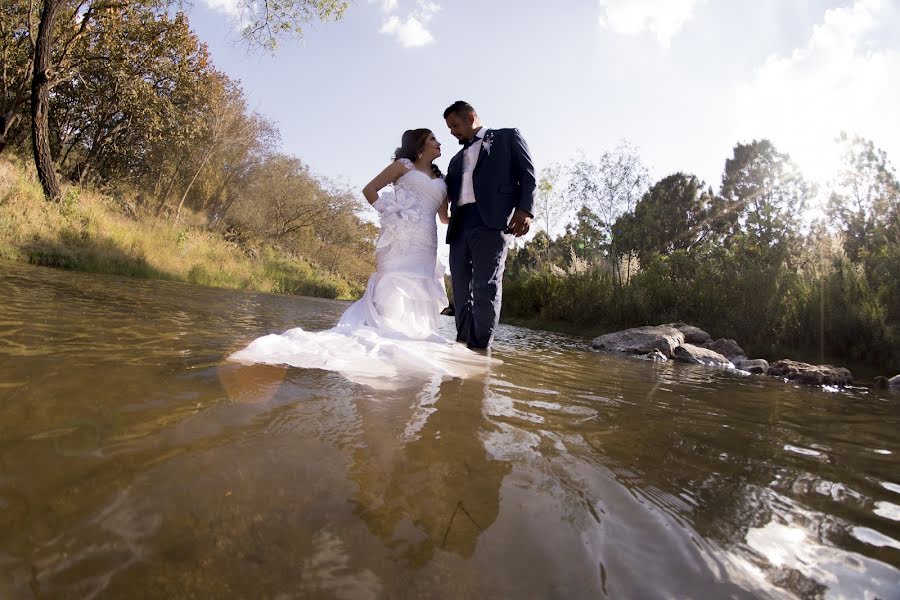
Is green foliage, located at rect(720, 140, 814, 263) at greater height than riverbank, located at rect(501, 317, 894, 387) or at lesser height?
greater

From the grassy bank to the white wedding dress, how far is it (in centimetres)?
785

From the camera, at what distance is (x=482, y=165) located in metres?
3.79

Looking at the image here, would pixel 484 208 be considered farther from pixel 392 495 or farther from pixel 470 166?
pixel 392 495

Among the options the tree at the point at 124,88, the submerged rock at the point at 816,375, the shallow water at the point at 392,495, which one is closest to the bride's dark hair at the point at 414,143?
the shallow water at the point at 392,495

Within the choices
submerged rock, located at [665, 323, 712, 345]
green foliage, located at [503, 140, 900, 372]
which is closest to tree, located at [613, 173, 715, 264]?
green foliage, located at [503, 140, 900, 372]

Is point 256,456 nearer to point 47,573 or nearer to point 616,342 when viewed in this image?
point 47,573

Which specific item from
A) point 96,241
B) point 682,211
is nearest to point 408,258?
point 96,241

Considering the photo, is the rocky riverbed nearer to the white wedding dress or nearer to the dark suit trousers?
the dark suit trousers

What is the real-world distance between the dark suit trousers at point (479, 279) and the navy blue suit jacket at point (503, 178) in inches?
5.2

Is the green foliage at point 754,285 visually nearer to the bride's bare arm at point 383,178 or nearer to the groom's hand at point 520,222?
the groom's hand at point 520,222

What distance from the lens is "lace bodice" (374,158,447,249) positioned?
3.91 meters

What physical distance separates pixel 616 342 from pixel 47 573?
7122mm

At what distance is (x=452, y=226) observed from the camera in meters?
4.15

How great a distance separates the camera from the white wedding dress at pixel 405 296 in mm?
2707
